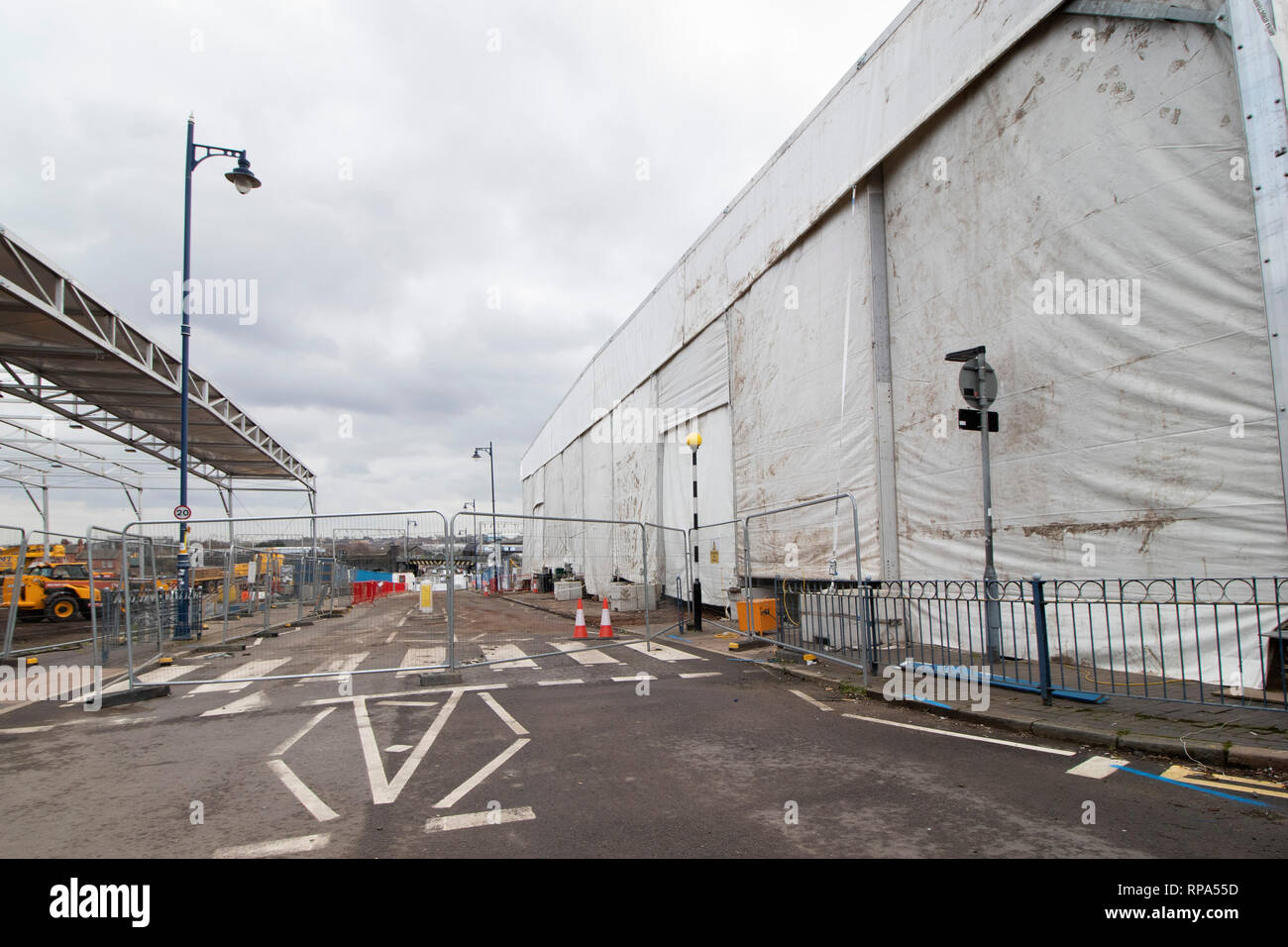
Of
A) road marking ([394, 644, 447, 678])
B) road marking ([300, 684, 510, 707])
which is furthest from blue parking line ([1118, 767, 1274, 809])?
road marking ([394, 644, 447, 678])

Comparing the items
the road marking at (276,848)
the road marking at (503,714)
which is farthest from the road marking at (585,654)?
the road marking at (276,848)

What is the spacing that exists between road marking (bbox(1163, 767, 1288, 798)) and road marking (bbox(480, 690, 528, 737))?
203 inches

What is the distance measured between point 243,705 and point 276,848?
17.1 feet

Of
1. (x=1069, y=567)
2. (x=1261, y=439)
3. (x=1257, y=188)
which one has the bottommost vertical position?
(x=1069, y=567)

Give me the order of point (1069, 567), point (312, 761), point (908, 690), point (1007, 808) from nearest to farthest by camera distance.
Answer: point (1007, 808) → point (312, 761) → point (908, 690) → point (1069, 567)

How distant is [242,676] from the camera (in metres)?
10.4

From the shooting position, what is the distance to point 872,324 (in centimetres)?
1227

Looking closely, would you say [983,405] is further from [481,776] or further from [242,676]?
[242,676]
